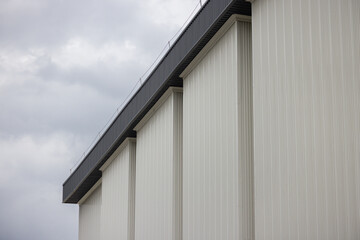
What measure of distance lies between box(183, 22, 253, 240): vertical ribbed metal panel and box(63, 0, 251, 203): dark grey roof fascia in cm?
70

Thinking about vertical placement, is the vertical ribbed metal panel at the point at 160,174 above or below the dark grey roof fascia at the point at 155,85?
below

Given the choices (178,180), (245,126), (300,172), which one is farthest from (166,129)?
(300,172)

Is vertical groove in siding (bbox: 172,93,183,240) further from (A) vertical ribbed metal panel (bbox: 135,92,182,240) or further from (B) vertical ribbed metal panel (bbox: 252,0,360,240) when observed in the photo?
(B) vertical ribbed metal panel (bbox: 252,0,360,240)

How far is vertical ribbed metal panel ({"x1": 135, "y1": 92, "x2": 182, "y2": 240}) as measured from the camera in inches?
1223

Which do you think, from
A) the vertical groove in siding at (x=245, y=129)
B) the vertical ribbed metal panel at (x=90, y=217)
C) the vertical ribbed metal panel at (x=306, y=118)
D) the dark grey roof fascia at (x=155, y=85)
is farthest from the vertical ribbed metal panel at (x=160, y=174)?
the vertical ribbed metal panel at (x=90, y=217)

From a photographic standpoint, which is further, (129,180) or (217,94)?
(129,180)

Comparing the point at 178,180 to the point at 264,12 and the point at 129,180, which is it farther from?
the point at 264,12

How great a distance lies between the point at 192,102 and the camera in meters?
29.3

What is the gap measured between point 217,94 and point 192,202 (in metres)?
5.03

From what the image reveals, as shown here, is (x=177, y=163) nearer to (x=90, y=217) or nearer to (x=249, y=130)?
(x=249, y=130)

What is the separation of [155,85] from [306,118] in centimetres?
1352

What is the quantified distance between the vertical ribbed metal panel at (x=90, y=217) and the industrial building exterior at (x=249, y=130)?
557cm

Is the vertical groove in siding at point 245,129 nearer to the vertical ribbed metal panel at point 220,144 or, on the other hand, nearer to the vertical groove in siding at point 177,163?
the vertical ribbed metal panel at point 220,144

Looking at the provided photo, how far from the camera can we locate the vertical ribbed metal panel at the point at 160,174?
31.1 meters
